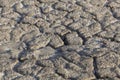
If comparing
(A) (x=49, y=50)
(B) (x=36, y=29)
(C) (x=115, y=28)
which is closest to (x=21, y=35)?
(B) (x=36, y=29)

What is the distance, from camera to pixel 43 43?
246 cm

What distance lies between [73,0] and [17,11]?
48 centimetres

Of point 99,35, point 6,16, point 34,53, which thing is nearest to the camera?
point 34,53

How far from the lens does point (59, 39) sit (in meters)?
2.49

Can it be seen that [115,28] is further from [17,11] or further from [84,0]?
[17,11]

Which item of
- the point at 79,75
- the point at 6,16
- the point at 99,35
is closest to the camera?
the point at 79,75

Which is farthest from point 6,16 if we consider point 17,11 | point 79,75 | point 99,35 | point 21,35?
point 79,75

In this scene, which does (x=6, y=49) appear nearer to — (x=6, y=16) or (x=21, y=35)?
(x=21, y=35)

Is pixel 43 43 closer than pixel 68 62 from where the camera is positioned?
No

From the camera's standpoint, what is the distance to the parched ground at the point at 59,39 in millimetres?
2168

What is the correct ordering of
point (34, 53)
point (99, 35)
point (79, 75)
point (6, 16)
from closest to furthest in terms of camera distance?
1. point (79, 75)
2. point (34, 53)
3. point (99, 35)
4. point (6, 16)

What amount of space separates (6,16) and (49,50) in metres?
0.60

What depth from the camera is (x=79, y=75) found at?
212cm

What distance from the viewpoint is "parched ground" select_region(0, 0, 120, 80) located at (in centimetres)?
217
